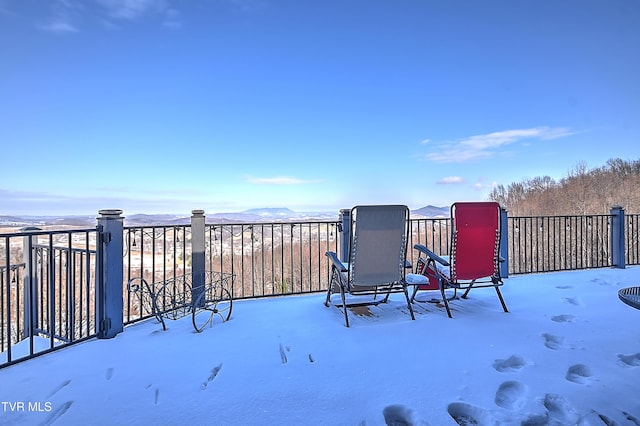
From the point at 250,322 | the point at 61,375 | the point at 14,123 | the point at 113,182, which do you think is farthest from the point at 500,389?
the point at 113,182

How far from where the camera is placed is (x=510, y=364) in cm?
200

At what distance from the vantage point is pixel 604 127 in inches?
504

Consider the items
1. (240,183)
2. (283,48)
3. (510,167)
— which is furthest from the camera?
(510,167)

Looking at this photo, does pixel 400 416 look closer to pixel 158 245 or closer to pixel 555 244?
pixel 158 245

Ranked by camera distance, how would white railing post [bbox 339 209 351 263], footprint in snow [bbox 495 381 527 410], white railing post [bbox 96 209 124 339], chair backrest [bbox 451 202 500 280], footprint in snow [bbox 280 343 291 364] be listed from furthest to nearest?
A: 1. white railing post [bbox 339 209 351 263]
2. chair backrest [bbox 451 202 500 280]
3. white railing post [bbox 96 209 124 339]
4. footprint in snow [bbox 280 343 291 364]
5. footprint in snow [bbox 495 381 527 410]

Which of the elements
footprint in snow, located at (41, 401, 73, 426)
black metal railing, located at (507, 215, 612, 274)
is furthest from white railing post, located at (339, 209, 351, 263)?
footprint in snow, located at (41, 401, 73, 426)

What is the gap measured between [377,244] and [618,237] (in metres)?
5.47

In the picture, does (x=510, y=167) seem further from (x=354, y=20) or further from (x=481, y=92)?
(x=354, y=20)

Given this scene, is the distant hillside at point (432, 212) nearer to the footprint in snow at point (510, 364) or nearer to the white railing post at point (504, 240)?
the white railing post at point (504, 240)

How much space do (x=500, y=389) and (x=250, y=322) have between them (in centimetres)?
207

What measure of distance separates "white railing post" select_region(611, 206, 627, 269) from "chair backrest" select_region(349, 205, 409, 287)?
5143 mm

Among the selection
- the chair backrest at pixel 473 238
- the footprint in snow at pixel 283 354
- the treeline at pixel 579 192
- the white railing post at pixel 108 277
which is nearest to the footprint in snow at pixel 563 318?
the chair backrest at pixel 473 238

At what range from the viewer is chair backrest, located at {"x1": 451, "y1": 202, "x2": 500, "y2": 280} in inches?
118

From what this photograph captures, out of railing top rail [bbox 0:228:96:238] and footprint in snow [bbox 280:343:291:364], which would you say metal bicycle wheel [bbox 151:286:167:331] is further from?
footprint in snow [bbox 280:343:291:364]
